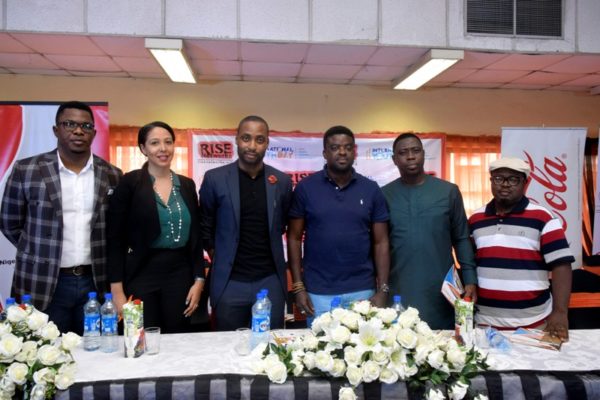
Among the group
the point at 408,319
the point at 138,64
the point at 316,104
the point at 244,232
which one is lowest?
the point at 408,319

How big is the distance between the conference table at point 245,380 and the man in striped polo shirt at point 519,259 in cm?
46

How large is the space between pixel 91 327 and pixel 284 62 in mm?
3359

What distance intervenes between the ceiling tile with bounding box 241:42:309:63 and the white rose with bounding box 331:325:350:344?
3029mm

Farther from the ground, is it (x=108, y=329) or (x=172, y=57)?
(x=172, y=57)

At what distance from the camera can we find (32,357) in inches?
53.7

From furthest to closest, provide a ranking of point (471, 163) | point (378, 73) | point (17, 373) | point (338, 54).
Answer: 1. point (471, 163)
2. point (378, 73)
3. point (338, 54)
4. point (17, 373)

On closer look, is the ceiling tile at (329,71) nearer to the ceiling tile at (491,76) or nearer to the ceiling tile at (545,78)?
the ceiling tile at (491,76)

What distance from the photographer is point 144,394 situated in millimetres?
1428

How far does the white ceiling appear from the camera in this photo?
389cm

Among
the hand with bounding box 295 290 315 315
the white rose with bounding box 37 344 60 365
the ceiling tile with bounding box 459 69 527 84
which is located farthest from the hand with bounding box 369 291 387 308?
the ceiling tile with bounding box 459 69 527 84

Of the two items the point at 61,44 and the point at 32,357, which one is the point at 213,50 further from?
the point at 32,357

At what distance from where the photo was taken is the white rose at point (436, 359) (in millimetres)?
1391

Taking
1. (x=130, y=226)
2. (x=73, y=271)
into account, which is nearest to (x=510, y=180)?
(x=130, y=226)

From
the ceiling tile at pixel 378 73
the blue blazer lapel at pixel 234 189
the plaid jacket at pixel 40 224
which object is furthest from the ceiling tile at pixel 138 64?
the blue blazer lapel at pixel 234 189
